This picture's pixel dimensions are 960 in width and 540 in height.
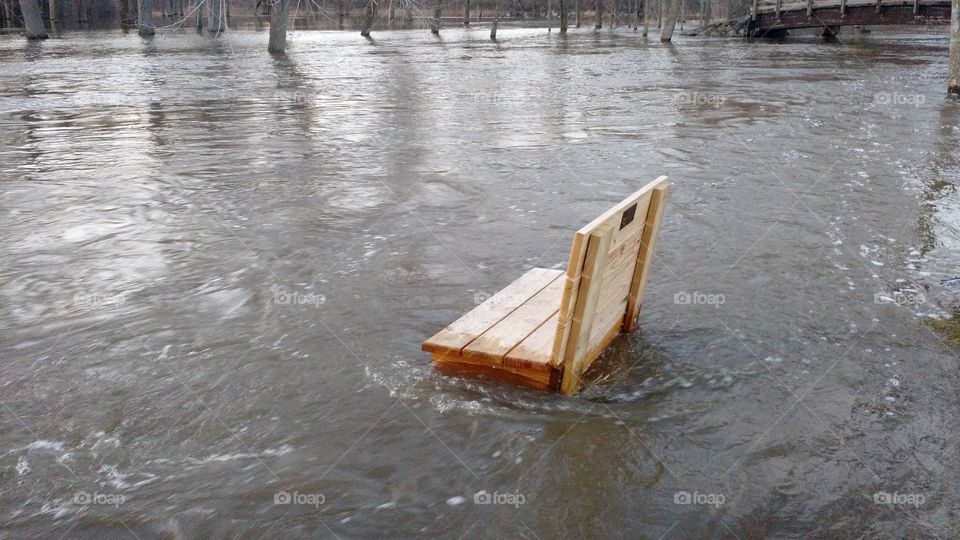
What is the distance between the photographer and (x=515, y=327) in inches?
194

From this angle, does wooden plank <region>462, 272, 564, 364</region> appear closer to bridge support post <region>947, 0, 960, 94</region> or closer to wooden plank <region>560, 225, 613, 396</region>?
wooden plank <region>560, 225, 613, 396</region>

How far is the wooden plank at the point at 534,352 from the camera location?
4426 mm

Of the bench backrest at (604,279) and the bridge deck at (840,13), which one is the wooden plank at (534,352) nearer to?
the bench backrest at (604,279)

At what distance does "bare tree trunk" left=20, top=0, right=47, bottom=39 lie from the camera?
38.7 m

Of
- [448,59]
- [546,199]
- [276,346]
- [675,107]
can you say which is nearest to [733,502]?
[276,346]

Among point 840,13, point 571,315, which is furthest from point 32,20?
point 571,315

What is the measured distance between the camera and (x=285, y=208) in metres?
8.54

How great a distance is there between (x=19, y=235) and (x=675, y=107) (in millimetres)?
12222

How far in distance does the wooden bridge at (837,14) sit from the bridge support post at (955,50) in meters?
17.4

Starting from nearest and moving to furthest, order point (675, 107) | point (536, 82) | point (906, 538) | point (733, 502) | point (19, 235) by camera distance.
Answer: point (906, 538) < point (733, 502) < point (19, 235) < point (675, 107) < point (536, 82)

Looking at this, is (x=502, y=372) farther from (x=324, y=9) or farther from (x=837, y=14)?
(x=324, y=9)

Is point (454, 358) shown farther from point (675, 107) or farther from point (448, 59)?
point (448, 59)

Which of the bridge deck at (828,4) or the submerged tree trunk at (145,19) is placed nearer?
the bridge deck at (828,4)

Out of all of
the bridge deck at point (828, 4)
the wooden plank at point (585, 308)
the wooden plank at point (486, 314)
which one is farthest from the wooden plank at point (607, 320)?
the bridge deck at point (828, 4)
